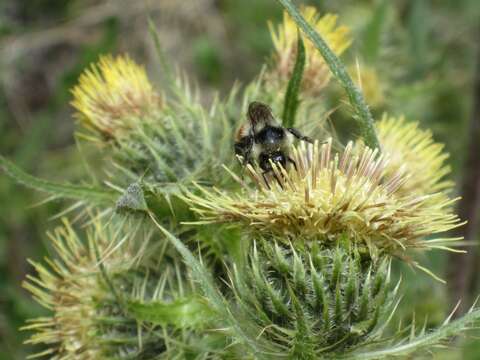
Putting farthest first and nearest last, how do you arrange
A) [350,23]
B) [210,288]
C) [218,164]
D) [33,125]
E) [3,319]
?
[33,125] → [350,23] → [3,319] → [218,164] → [210,288]

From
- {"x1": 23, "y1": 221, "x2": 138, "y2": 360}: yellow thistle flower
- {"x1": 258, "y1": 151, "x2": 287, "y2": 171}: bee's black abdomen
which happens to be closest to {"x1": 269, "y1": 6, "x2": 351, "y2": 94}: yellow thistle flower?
{"x1": 258, "y1": 151, "x2": 287, "y2": 171}: bee's black abdomen

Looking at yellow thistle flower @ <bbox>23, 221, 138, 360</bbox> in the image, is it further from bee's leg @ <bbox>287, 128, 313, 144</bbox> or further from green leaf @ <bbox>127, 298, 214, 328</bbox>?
bee's leg @ <bbox>287, 128, 313, 144</bbox>

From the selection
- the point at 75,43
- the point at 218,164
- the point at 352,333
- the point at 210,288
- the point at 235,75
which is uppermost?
the point at 75,43

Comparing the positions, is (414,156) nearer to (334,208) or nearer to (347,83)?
(347,83)

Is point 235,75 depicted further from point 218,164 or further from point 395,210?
point 395,210

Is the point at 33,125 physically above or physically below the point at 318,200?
above

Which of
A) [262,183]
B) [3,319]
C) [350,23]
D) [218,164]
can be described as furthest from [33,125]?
[262,183]

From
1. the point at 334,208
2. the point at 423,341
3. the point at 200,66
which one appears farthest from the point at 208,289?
the point at 200,66

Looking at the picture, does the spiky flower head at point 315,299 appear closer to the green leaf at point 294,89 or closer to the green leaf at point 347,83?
the green leaf at point 347,83
